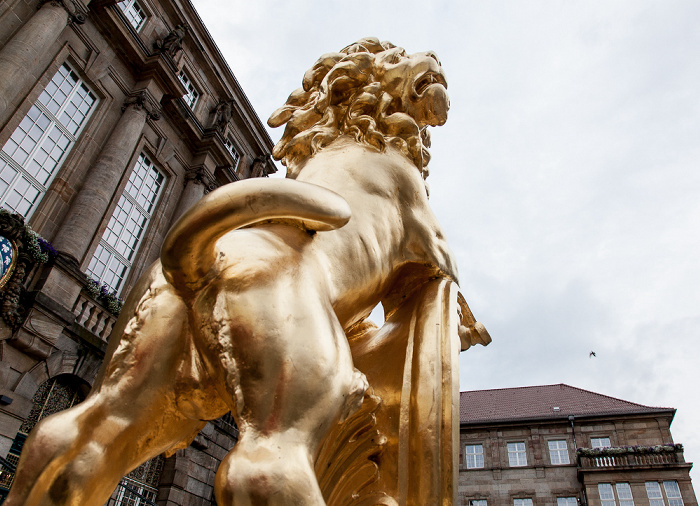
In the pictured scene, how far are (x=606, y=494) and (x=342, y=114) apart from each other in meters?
28.4

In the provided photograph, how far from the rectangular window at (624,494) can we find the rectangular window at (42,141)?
2676 centimetres

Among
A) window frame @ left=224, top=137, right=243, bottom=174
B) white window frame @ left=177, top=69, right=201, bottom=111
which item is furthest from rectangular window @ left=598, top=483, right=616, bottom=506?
white window frame @ left=177, top=69, right=201, bottom=111

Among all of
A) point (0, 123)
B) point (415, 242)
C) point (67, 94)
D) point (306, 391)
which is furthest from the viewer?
point (67, 94)

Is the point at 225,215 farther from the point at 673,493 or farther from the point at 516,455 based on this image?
the point at 516,455

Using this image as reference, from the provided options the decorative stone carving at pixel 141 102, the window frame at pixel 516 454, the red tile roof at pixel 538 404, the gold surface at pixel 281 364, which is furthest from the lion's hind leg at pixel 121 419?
the window frame at pixel 516 454

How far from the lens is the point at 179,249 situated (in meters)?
1.12

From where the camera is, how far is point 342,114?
7.11 ft

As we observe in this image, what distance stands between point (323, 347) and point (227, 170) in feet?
60.5

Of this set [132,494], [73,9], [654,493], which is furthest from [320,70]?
[654,493]

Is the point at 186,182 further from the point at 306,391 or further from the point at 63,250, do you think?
the point at 306,391

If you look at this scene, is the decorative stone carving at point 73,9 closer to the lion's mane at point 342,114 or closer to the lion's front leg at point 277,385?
the lion's mane at point 342,114

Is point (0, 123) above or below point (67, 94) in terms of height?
below

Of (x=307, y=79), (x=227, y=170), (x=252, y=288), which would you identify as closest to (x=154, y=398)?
(x=252, y=288)

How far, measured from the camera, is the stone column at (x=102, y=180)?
11891mm
